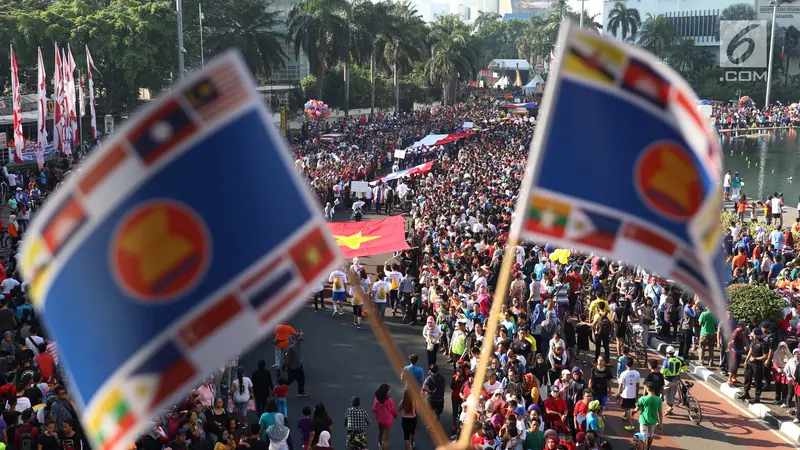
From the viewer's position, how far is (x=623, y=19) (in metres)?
101

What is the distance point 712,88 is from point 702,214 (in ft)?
282

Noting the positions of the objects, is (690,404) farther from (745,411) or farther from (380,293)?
(380,293)

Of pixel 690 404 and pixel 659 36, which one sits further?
pixel 659 36

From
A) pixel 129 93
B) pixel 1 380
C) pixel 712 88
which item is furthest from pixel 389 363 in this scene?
pixel 712 88

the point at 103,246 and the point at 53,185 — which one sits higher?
the point at 103,246

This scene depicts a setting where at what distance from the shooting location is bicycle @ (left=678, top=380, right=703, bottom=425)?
12.7 m

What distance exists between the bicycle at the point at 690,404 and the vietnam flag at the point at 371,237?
21.5 feet

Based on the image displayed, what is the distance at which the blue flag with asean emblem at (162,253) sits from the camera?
4.34 m

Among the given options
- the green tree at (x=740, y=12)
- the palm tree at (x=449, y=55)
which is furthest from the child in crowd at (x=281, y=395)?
the green tree at (x=740, y=12)

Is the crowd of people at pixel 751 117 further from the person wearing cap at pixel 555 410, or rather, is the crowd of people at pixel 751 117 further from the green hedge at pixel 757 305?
the person wearing cap at pixel 555 410

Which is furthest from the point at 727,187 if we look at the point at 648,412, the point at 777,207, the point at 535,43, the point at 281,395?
the point at 535,43

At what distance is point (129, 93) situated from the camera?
5116cm

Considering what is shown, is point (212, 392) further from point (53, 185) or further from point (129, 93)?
point (129, 93)

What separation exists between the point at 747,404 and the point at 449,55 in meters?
59.1
